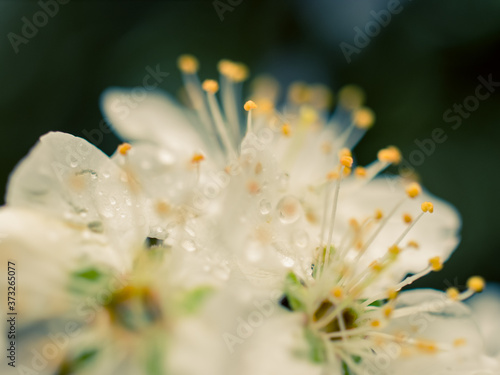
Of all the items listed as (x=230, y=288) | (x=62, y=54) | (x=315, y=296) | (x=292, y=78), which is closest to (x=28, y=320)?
(x=230, y=288)

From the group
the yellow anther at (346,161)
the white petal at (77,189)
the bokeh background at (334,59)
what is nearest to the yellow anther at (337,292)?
the yellow anther at (346,161)

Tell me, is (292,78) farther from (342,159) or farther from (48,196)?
(48,196)

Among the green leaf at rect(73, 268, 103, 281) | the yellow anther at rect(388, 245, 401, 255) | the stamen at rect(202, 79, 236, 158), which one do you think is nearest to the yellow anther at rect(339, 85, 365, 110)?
the stamen at rect(202, 79, 236, 158)

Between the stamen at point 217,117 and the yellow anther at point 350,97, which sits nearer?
the stamen at point 217,117

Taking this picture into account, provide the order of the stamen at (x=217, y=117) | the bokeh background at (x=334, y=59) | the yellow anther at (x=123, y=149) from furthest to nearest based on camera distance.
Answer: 1. the bokeh background at (x=334, y=59)
2. the stamen at (x=217, y=117)
3. the yellow anther at (x=123, y=149)

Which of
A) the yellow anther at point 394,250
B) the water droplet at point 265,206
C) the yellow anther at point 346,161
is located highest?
the yellow anther at point 346,161

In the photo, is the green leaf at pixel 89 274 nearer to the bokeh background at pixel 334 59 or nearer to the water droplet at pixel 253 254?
the water droplet at pixel 253 254
